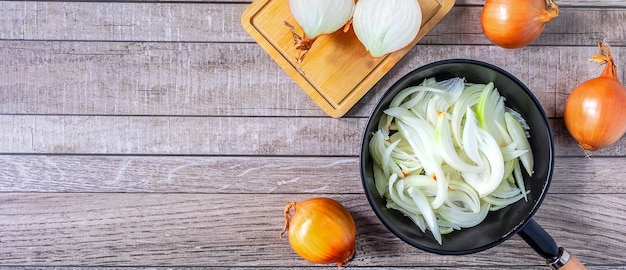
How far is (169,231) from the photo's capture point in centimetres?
115

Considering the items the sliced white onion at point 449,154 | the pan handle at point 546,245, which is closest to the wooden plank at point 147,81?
the sliced white onion at point 449,154

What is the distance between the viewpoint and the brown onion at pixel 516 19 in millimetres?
1044

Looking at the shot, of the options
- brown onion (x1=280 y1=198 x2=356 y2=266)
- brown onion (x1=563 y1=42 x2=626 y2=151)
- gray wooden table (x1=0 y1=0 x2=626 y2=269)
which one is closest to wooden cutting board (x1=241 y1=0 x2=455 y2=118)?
gray wooden table (x1=0 y1=0 x2=626 y2=269)

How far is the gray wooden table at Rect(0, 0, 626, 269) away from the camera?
1.14 metres

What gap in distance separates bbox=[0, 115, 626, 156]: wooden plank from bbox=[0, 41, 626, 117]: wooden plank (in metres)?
0.02

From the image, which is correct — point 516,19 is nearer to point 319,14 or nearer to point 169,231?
point 319,14

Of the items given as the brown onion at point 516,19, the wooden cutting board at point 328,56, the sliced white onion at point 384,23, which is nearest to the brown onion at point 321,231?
the wooden cutting board at point 328,56

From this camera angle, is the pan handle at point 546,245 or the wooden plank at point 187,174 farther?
the wooden plank at point 187,174

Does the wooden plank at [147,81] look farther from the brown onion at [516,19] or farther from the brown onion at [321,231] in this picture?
the brown onion at [321,231]

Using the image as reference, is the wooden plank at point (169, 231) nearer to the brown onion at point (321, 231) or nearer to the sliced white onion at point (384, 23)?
the brown onion at point (321, 231)

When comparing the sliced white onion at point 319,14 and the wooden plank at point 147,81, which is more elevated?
the sliced white onion at point 319,14

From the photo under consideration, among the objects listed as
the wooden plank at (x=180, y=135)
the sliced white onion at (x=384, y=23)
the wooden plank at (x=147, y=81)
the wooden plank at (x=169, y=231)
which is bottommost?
the wooden plank at (x=169, y=231)

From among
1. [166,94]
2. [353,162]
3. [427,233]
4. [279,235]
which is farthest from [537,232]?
[166,94]

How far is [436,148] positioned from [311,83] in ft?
0.87
